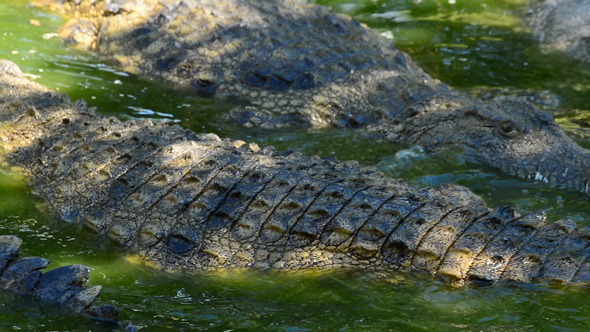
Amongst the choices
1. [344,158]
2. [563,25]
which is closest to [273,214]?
[344,158]

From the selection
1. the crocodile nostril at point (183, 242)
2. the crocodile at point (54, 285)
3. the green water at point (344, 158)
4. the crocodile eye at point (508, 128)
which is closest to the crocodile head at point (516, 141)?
the crocodile eye at point (508, 128)

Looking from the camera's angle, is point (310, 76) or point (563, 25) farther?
point (563, 25)

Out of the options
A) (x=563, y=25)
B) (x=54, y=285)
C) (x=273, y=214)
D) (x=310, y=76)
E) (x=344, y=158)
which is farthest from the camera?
(x=563, y=25)

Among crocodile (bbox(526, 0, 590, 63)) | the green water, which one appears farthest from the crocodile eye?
crocodile (bbox(526, 0, 590, 63))

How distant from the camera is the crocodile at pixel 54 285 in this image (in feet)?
13.0

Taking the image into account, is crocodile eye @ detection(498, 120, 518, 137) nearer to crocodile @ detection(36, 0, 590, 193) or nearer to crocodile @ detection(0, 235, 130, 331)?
crocodile @ detection(36, 0, 590, 193)

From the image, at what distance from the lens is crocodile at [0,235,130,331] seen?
156 inches

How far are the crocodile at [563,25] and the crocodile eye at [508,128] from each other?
3109 millimetres

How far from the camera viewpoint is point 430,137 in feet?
25.0

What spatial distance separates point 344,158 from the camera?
23.5ft

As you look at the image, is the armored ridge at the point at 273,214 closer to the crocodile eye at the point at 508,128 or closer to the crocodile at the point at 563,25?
the crocodile eye at the point at 508,128

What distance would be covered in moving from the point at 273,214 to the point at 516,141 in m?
3.04

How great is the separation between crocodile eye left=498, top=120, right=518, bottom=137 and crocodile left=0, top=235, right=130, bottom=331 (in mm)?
4259

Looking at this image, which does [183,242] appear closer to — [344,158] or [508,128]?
[344,158]
